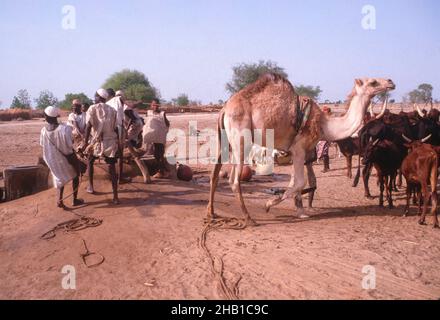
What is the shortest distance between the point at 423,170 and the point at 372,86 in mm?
1783

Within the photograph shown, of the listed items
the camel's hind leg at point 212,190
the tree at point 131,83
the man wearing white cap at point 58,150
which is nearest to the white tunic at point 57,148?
the man wearing white cap at point 58,150

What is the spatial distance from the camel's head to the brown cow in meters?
1.30

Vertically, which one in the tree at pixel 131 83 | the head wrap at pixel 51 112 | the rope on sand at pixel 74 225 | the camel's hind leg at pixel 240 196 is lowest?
the rope on sand at pixel 74 225

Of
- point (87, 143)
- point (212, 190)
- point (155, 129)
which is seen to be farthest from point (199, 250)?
point (155, 129)

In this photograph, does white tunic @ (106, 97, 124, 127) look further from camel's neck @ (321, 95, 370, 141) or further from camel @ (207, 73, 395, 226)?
camel's neck @ (321, 95, 370, 141)

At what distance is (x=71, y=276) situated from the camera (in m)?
5.22

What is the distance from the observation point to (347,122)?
7777mm

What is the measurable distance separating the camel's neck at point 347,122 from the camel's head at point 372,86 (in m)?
0.11

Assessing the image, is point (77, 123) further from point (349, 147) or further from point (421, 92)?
point (421, 92)

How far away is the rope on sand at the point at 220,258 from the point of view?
4.68 m

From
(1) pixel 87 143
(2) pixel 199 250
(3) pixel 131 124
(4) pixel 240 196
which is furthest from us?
(3) pixel 131 124

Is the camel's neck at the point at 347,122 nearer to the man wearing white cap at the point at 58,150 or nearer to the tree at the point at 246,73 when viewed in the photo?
the man wearing white cap at the point at 58,150
